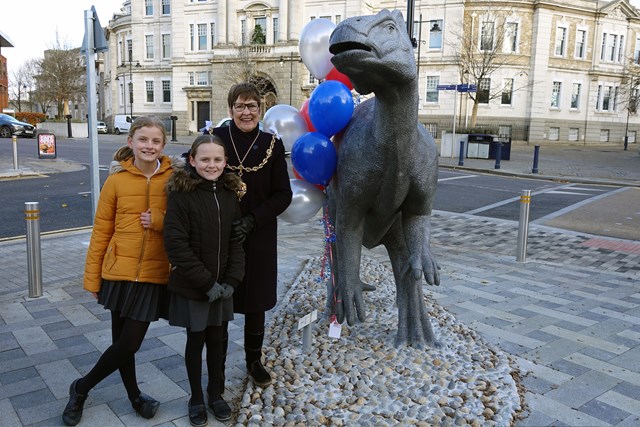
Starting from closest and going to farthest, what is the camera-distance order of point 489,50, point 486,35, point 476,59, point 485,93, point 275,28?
point 489,50 → point 486,35 → point 476,59 → point 485,93 → point 275,28

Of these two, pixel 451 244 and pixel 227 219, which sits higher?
pixel 227 219

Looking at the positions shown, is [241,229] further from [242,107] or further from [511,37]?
[511,37]

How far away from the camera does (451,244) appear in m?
8.66

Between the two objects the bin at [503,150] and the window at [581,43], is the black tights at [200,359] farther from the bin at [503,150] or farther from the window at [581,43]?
the window at [581,43]

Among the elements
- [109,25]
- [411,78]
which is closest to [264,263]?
[411,78]

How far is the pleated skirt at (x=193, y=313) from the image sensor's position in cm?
308

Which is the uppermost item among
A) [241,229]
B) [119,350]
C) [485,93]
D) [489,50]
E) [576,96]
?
[489,50]

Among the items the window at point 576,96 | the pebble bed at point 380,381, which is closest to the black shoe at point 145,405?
the pebble bed at point 380,381

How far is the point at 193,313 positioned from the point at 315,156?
153 centimetres

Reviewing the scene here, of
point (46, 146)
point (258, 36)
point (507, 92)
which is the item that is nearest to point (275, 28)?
point (258, 36)

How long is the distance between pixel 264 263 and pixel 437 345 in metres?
1.65

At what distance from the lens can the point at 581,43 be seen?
41719 mm

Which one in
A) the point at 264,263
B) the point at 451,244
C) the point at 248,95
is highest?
the point at 248,95

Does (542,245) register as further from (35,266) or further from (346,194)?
(35,266)
